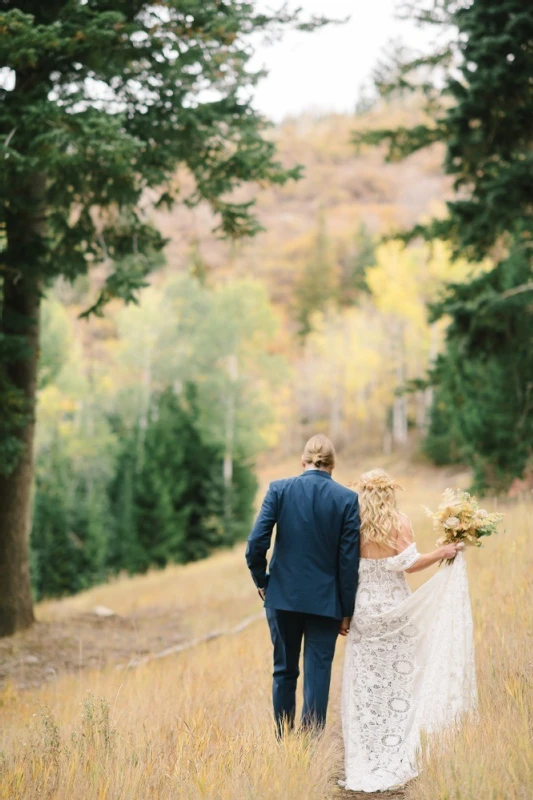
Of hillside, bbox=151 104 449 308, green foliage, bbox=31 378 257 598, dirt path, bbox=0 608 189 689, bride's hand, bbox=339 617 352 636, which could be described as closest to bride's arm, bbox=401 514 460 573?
bride's hand, bbox=339 617 352 636

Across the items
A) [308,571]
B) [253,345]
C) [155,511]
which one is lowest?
[155,511]

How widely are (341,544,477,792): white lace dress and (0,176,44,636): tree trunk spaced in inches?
236

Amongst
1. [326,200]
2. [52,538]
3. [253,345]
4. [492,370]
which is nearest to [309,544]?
[492,370]

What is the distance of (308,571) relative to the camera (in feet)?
15.7

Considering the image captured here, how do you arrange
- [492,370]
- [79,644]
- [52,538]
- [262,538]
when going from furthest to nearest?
1. [52,538]
2. [492,370]
3. [79,644]
4. [262,538]

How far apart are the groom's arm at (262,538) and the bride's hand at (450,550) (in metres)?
1.09

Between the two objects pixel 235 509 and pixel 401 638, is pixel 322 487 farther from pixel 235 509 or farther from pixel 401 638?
pixel 235 509

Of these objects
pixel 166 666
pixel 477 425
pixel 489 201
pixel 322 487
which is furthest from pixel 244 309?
pixel 322 487

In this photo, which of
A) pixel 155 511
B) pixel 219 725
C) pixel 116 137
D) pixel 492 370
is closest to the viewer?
pixel 219 725

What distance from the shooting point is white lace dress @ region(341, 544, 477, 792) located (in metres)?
4.71

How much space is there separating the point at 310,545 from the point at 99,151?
4763mm

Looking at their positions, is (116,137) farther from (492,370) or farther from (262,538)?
(492,370)

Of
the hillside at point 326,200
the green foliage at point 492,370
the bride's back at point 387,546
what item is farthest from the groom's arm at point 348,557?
the hillside at point 326,200

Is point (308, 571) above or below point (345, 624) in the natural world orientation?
above
